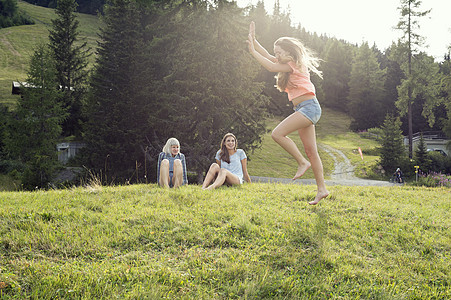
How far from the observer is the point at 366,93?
59844 millimetres

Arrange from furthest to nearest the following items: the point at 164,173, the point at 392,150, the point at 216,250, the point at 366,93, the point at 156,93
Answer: the point at 366,93
the point at 392,150
the point at 156,93
the point at 164,173
the point at 216,250

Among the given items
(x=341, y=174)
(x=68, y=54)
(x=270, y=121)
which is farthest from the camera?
(x=270, y=121)

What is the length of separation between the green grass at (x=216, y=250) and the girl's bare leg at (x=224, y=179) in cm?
181

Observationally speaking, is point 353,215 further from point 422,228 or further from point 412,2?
point 412,2

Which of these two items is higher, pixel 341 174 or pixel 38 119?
pixel 38 119

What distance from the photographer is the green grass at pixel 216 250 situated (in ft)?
8.27

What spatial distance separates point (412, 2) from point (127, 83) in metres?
27.6

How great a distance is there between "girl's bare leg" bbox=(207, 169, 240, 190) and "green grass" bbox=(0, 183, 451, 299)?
71.1 inches

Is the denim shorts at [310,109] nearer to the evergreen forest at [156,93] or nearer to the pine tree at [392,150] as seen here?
the evergreen forest at [156,93]

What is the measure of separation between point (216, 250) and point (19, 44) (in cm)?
7930

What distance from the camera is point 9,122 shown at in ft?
76.7

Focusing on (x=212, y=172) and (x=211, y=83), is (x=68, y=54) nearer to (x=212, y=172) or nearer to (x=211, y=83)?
(x=211, y=83)

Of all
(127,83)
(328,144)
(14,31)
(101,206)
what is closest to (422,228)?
(101,206)

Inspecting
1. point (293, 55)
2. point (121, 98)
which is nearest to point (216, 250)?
point (293, 55)
